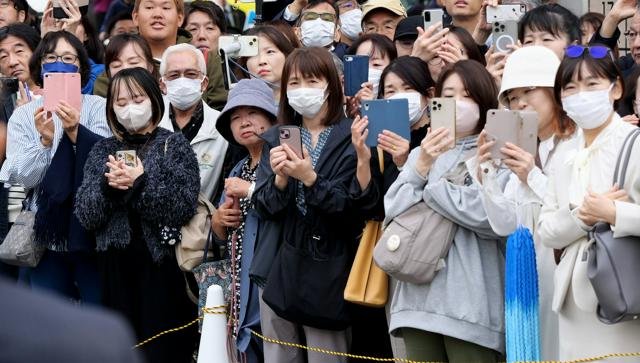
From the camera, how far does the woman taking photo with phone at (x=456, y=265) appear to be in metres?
6.25

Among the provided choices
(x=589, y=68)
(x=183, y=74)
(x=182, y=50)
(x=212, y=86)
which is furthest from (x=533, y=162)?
(x=212, y=86)

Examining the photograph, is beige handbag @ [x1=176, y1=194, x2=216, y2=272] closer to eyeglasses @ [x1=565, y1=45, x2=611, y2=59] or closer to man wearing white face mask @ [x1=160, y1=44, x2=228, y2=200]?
man wearing white face mask @ [x1=160, y1=44, x2=228, y2=200]

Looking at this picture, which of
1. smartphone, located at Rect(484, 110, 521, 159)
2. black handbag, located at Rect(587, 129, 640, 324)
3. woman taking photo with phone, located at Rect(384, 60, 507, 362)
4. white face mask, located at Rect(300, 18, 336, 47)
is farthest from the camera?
white face mask, located at Rect(300, 18, 336, 47)

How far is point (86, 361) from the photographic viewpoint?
220cm

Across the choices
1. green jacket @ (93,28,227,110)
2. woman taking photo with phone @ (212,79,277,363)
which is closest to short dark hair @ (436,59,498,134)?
woman taking photo with phone @ (212,79,277,363)

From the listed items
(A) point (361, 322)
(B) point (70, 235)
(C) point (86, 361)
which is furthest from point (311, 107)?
(C) point (86, 361)

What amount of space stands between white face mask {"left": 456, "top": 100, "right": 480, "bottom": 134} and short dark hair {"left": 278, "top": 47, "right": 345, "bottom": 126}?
89 cm

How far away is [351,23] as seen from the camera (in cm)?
970

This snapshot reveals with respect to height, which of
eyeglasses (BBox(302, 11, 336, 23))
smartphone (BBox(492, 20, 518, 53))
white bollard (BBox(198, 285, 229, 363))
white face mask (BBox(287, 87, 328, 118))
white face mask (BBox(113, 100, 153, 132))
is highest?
smartphone (BBox(492, 20, 518, 53))

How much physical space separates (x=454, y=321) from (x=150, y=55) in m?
3.73

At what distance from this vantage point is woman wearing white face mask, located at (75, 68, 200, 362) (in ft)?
25.5

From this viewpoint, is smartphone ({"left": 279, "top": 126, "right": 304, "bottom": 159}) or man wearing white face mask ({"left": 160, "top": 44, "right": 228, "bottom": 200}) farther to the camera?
man wearing white face mask ({"left": 160, "top": 44, "right": 228, "bottom": 200})

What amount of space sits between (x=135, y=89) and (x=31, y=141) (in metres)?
1.03

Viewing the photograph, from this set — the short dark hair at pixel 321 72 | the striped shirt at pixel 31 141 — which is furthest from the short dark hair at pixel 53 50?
the short dark hair at pixel 321 72
